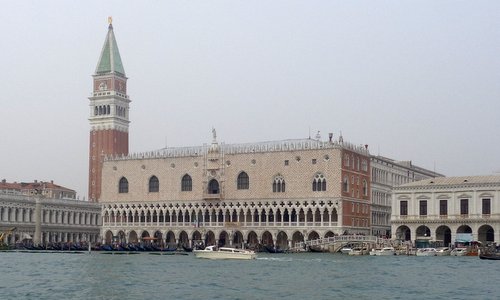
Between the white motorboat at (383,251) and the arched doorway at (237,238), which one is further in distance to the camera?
the arched doorway at (237,238)

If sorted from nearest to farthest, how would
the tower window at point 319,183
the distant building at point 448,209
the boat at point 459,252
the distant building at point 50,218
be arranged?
the boat at point 459,252 → the distant building at point 448,209 → the tower window at point 319,183 → the distant building at point 50,218

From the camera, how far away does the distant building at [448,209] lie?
70.4 metres

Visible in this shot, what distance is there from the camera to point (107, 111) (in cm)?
10688

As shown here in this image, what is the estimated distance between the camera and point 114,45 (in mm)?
109500

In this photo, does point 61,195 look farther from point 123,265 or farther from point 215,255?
point 123,265

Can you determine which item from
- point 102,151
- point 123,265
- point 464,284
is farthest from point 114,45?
point 464,284

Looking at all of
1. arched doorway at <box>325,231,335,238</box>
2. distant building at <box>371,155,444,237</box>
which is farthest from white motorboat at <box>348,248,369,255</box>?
distant building at <box>371,155,444,237</box>

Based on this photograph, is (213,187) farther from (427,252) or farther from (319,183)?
(427,252)

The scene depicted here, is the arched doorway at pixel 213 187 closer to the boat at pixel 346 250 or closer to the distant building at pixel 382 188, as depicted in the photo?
the distant building at pixel 382 188

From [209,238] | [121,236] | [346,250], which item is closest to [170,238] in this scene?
[209,238]

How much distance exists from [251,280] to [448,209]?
116 feet

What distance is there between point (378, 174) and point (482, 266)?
122ft

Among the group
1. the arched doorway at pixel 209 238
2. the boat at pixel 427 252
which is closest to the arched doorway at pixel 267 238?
the arched doorway at pixel 209 238

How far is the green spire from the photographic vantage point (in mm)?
108688
